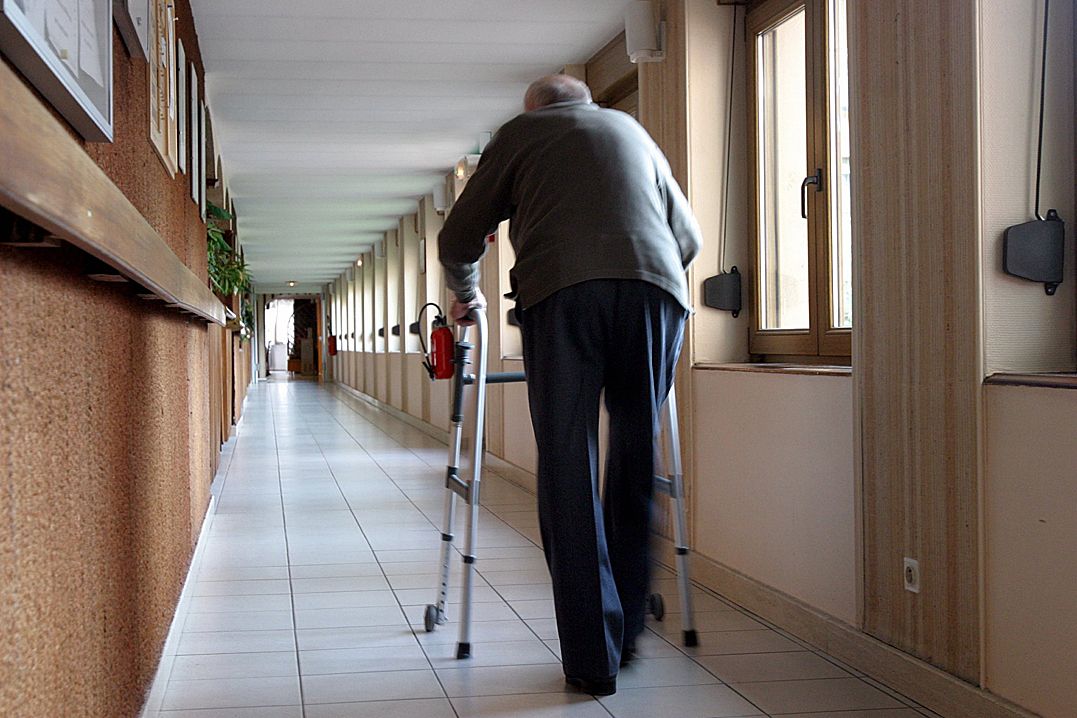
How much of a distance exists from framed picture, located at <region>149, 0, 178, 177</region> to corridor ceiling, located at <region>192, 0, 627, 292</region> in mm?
1562

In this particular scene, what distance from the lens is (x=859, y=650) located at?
2.92 metres

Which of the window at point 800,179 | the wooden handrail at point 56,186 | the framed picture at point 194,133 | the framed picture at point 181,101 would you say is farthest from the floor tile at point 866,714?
the framed picture at point 194,133

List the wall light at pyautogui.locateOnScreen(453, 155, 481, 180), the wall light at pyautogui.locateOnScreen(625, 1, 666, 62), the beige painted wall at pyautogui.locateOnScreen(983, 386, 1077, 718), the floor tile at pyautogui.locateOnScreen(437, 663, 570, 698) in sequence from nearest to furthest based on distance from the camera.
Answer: the beige painted wall at pyautogui.locateOnScreen(983, 386, 1077, 718) < the floor tile at pyautogui.locateOnScreen(437, 663, 570, 698) < the wall light at pyautogui.locateOnScreen(625, 1, 666, 62) < the wall light at pyautogui.locateOnScreen(453, 155, 481, 180)

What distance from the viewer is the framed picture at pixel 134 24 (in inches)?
86.7

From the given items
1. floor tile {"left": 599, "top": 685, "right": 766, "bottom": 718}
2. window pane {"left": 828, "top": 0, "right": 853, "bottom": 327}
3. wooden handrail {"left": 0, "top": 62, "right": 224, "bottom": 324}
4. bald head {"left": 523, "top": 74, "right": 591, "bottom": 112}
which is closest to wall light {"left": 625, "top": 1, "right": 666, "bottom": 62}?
window pane {"left": 828, "top": 0, "right": 853, "bottom": 327}

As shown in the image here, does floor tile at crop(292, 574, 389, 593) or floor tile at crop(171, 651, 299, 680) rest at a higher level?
floor tile at crop(171, 651, 299, 680)

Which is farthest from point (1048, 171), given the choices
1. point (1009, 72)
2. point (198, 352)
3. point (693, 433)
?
point (198, 352)

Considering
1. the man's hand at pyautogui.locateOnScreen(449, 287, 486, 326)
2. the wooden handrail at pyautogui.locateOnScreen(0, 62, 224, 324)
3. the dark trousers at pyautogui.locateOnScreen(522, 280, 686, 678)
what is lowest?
the dark trousers at pyautogui.locateOnScreen(522, 280, 686, 678)

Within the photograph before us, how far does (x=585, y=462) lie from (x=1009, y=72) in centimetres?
125

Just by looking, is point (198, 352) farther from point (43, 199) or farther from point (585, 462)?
point (43, 199)

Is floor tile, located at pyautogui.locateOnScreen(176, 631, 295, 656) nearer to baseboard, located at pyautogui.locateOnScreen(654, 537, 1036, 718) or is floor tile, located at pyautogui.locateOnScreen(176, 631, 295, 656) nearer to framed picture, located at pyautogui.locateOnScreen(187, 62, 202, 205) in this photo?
baseboard, located at pyautogui.locateOnScreen(654, 537, 1036, 718)

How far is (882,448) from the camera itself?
9.25 feet

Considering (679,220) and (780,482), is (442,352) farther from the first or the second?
(780,482)

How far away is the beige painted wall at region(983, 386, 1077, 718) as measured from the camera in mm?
2172
